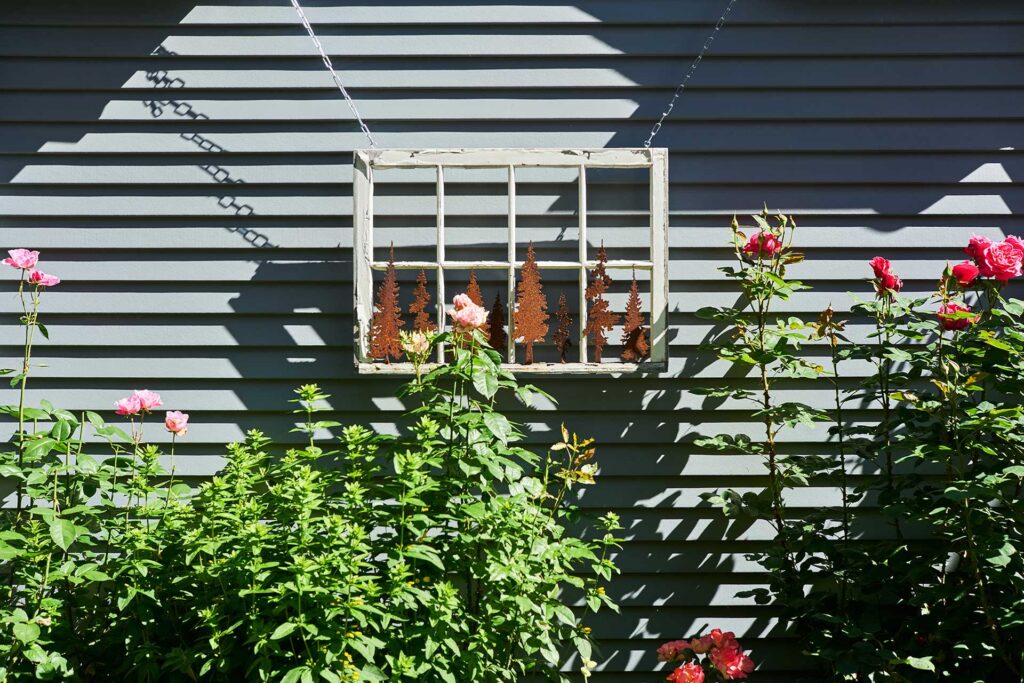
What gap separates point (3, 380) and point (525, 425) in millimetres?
1987

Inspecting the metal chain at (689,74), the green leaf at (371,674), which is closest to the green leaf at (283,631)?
the green leaf at (371,674)

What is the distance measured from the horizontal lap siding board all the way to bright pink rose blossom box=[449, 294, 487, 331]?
2.06 feet

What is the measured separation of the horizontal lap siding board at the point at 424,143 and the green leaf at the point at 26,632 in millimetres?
966

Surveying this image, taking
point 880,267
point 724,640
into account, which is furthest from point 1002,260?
point 724,640

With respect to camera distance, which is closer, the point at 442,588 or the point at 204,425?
the point at 442,588

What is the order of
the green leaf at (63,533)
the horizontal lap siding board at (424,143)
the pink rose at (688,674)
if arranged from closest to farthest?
the green leaf at (63,533) < the pink rose at (688,674) < the horizontal lap siding board at (424,143)

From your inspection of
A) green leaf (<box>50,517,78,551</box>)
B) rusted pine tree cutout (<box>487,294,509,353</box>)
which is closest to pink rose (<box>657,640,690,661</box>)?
rusted pine tree cutout (<box>487,294,509,353</box>)

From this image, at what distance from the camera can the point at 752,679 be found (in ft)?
10.1

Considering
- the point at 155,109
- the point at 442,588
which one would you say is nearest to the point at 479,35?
the point at 155,109

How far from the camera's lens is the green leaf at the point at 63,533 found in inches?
95.3

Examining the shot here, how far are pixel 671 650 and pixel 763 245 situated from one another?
4.82 feet

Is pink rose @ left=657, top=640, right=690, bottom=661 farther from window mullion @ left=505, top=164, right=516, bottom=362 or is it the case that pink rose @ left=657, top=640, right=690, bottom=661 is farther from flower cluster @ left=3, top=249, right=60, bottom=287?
flower cluster @ left=3, top=249, right=60, bottom=287

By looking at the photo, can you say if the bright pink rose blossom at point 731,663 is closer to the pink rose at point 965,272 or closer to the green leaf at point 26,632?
the pink rose at point 965,272

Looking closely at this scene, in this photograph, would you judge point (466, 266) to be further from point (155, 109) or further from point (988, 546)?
point (988, 546)
